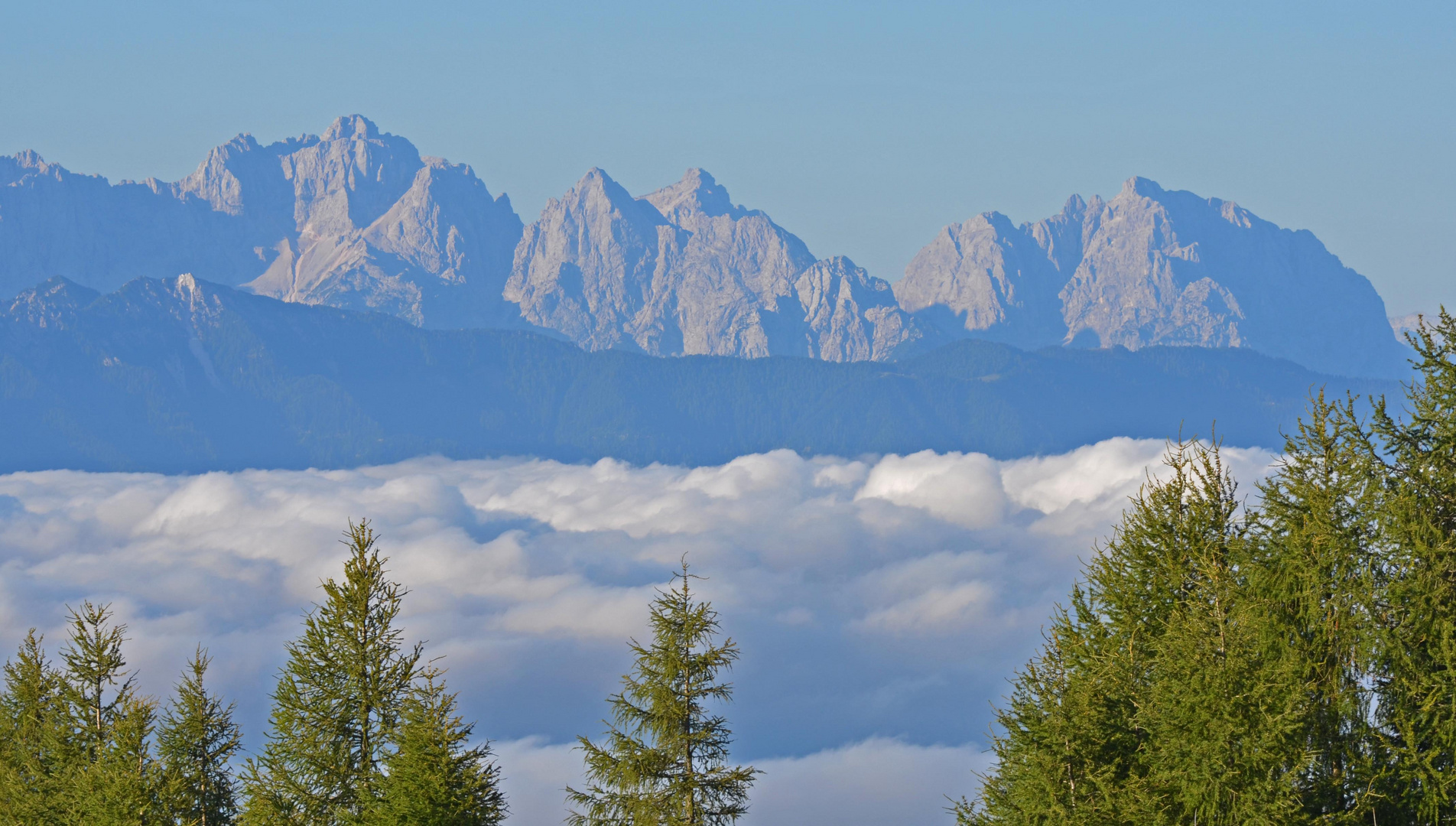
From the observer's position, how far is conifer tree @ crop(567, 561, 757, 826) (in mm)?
35219

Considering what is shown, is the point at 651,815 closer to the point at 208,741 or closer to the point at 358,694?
the point at 358,694

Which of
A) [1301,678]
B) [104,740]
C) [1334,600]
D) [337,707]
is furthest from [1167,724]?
[104,740]

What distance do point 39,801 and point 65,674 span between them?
4844mm

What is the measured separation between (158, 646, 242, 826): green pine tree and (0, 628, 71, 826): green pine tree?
3.30 m

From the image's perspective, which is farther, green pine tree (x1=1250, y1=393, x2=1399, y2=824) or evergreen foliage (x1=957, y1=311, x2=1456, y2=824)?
green pine tree (x1=1250, y1=393, x2=1399, y2=824)

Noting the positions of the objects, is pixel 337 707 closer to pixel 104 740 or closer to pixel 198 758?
pixel 198 758

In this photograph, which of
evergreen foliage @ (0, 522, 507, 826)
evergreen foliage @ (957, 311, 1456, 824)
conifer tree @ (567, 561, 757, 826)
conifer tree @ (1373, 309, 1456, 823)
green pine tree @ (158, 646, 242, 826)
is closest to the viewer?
evergreen foliage @ (957, 311, 1456, 824)

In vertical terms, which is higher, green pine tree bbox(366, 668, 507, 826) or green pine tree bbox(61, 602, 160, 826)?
green pine tree bbox(61, 602, 160, 826)

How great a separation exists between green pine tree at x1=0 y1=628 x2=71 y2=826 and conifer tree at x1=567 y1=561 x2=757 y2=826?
56.7 ft

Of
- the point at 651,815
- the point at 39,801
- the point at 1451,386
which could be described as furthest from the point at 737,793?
the point at 39,801

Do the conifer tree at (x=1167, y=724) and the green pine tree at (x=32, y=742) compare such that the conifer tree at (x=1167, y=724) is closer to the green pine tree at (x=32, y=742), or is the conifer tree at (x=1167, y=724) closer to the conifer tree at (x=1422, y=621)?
the conifer tree at (x=1422, y=621)

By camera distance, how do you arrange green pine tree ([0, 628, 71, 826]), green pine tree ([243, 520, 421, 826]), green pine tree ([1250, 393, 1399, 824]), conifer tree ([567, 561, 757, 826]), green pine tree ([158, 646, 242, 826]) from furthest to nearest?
green pine tree ([0, 628, 71, 826]), green pine tree ([158, 646, 242, 826]), green pine tree ([243, 520, 421, 826]), conifer tree ([567, 561, 757, 826]), green pine tree ([1250, 393, 1399, 824])

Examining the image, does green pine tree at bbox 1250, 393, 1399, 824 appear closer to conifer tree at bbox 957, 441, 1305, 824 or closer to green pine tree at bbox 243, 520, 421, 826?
conifer tree at bbox 957, 441, 1305, 824

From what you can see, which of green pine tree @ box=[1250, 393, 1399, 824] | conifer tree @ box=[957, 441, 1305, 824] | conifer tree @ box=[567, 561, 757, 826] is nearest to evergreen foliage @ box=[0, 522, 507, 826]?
conifer tree @ box=[567, 561, 757, 826]
